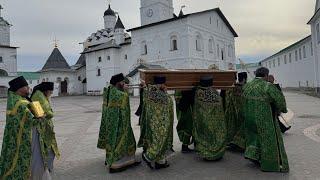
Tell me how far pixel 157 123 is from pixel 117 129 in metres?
0.68

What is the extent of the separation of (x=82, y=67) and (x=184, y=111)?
52.4m

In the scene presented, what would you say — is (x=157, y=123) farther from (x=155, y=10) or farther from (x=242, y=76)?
(x=155, y=10)

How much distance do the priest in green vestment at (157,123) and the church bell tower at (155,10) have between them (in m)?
39.9

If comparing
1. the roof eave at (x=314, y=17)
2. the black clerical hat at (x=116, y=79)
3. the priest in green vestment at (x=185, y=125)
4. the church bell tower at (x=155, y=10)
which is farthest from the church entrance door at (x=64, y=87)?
the black clerical hat at (x=116, y=79)

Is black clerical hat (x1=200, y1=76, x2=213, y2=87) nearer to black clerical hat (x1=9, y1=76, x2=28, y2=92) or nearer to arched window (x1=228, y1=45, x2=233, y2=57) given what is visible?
black clerical hat (x1=9, y1=76, x2=28, y2=92)

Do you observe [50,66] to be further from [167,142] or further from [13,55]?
[167,142]

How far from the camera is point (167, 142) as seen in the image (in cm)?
623

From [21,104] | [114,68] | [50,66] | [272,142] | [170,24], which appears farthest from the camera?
[50,66]

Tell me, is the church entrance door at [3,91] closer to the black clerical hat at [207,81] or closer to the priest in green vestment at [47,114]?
the priest in green vestment at [47,114]

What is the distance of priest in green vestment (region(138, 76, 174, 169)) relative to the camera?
20.2 ft

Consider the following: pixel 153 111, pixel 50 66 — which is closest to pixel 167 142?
pixel 153 111

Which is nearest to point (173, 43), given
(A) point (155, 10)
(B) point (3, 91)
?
(A) point (155, 10)

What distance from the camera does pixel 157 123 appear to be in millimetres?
6215

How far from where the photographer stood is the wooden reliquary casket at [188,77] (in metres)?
6.52
